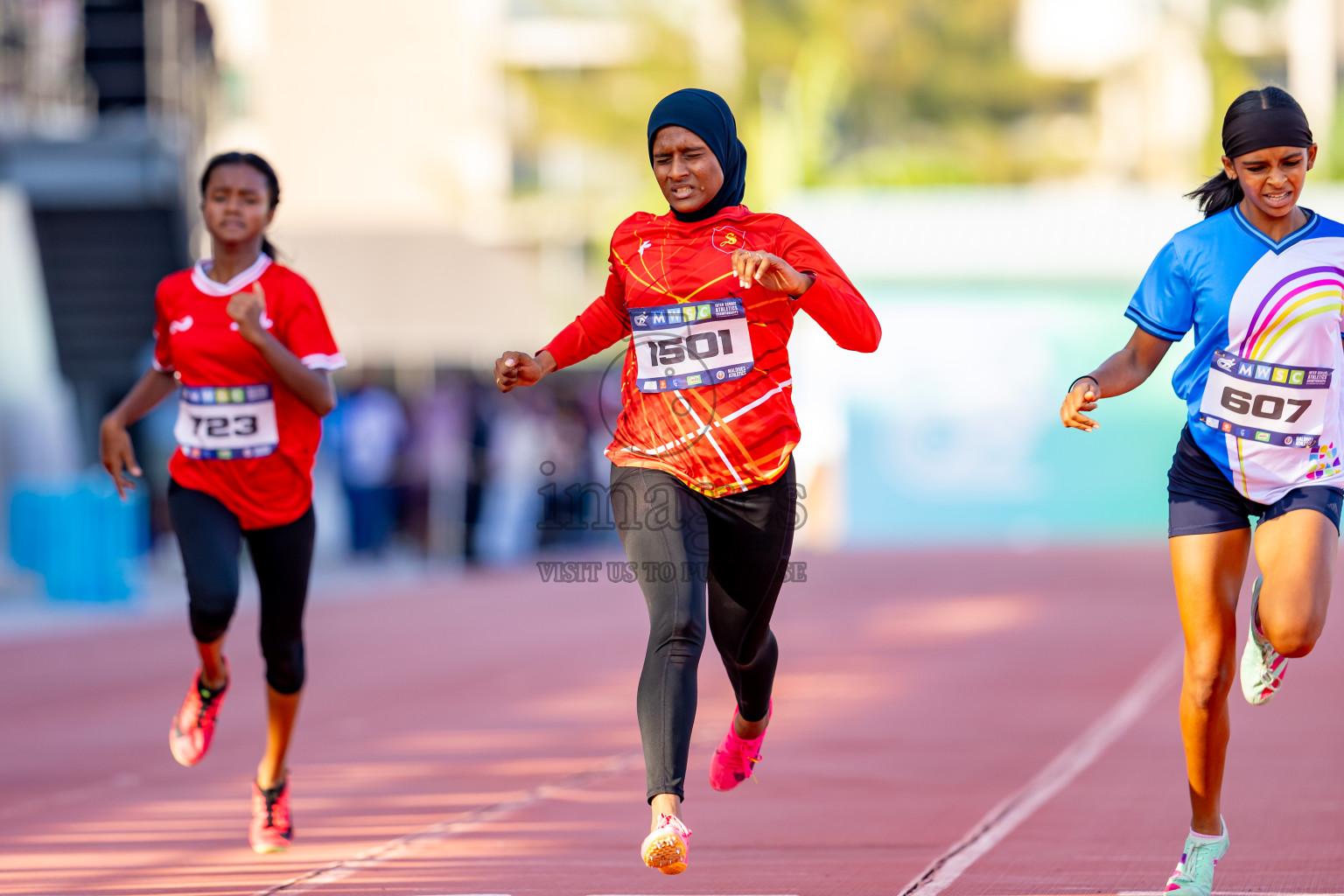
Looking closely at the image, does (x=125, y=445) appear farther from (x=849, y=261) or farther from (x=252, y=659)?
(x=849, y=261)

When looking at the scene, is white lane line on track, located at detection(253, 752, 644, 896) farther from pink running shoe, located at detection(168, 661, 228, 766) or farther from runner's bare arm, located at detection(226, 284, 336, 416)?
runner's bare arm, located at detection(226, 284, 336, 416)

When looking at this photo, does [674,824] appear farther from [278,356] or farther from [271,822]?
[278,356]

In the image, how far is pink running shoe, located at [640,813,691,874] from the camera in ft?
15.0

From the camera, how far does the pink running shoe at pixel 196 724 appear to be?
6.52 meters

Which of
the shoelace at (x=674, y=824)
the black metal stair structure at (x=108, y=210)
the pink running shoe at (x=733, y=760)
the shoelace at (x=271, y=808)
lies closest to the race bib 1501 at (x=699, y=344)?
the shoelace at (x=674, y=824)

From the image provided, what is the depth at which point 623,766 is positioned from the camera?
8.20 metres

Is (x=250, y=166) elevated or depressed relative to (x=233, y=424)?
elevated

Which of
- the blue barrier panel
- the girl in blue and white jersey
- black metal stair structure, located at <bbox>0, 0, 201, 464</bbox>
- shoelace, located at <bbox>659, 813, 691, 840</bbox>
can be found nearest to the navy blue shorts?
the girl in blue and white jersey

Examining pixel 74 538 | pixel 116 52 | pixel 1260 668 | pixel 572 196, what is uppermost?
pixel 116 52

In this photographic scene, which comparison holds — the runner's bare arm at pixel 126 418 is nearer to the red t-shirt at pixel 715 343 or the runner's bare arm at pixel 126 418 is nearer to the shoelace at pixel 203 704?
the shoelace at pixel 203 704

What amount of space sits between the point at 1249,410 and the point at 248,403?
324cm

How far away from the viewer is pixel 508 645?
1357 cm

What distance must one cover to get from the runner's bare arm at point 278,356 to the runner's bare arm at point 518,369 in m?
0.99

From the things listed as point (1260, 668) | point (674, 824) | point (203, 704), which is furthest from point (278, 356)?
point (1260, 668)
